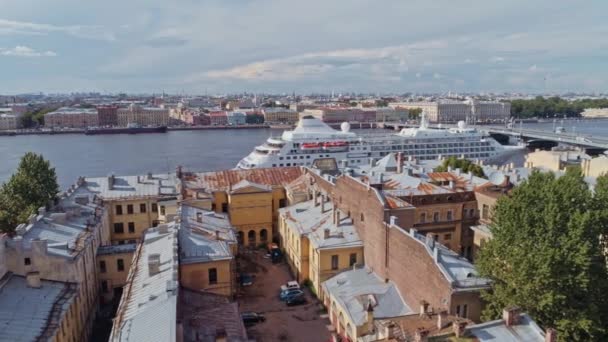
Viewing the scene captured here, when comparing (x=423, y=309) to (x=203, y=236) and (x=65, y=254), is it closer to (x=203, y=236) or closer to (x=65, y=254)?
(x=203, y=236)

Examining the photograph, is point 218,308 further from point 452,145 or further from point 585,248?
point 452,145

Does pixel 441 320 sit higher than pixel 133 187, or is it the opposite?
pixel 133 187

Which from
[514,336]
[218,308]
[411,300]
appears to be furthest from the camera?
[411,300]

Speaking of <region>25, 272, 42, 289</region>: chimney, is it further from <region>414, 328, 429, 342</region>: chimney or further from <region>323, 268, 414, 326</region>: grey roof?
<region>414, 328, 429, 342</region>: chimney

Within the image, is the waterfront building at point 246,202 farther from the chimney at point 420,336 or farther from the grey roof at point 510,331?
A: the grey roof at point 510,331

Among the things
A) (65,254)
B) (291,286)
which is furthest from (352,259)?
(65,254)

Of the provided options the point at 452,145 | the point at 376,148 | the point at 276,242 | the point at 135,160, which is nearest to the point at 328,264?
the point at 276,242

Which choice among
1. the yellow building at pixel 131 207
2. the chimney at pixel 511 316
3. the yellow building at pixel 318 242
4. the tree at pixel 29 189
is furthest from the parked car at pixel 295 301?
the tree at pixel 29 189
